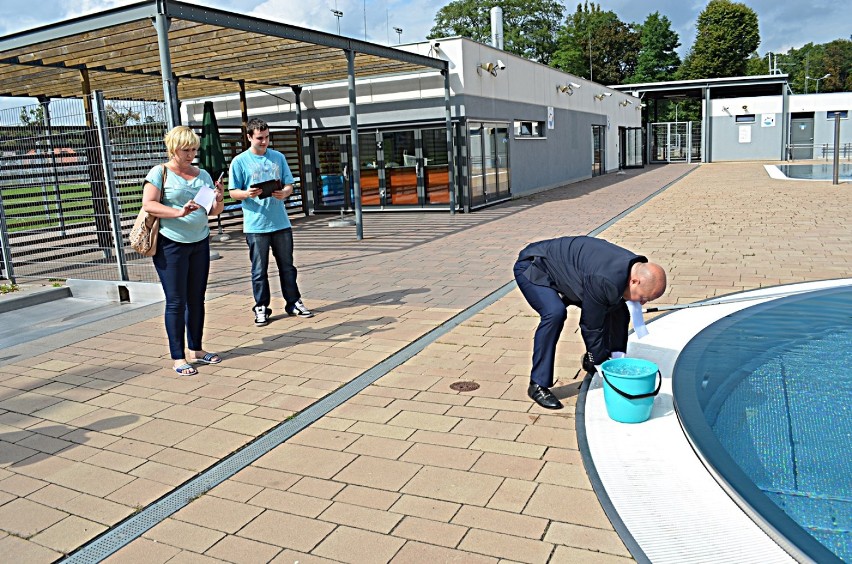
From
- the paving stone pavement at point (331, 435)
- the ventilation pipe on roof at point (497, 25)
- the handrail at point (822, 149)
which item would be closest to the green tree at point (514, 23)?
the handrail at point (822, 149)

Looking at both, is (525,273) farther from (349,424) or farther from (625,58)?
(625,58)

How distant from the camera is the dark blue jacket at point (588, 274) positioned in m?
3.75

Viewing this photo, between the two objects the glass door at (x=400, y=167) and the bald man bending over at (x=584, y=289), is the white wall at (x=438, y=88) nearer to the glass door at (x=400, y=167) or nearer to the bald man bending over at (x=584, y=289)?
the glass door at (x=400, y=167)

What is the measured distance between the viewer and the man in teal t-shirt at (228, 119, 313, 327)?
19.9 ft

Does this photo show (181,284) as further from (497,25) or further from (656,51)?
(656,51)

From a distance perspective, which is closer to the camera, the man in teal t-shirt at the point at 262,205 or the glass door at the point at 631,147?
the man in teal t-shirt at the point at 262,205

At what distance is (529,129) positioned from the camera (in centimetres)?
2142

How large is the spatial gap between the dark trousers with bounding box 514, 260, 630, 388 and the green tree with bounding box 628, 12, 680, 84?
71494mm

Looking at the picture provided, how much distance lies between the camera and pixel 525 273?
4.28 meters

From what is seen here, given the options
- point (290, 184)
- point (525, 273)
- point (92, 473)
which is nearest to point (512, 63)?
point (290, 184)

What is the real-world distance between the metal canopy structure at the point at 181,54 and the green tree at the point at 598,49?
5631cm

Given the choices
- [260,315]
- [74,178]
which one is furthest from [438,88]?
[260,315]

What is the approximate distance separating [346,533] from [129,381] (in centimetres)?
280

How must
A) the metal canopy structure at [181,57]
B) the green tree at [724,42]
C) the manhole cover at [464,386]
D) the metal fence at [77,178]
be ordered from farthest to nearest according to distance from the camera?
the green tree at [724,42] < the metal canopy structure at [181,57] < the metal fence at [77,178] < the manhole cover at [464,386]
